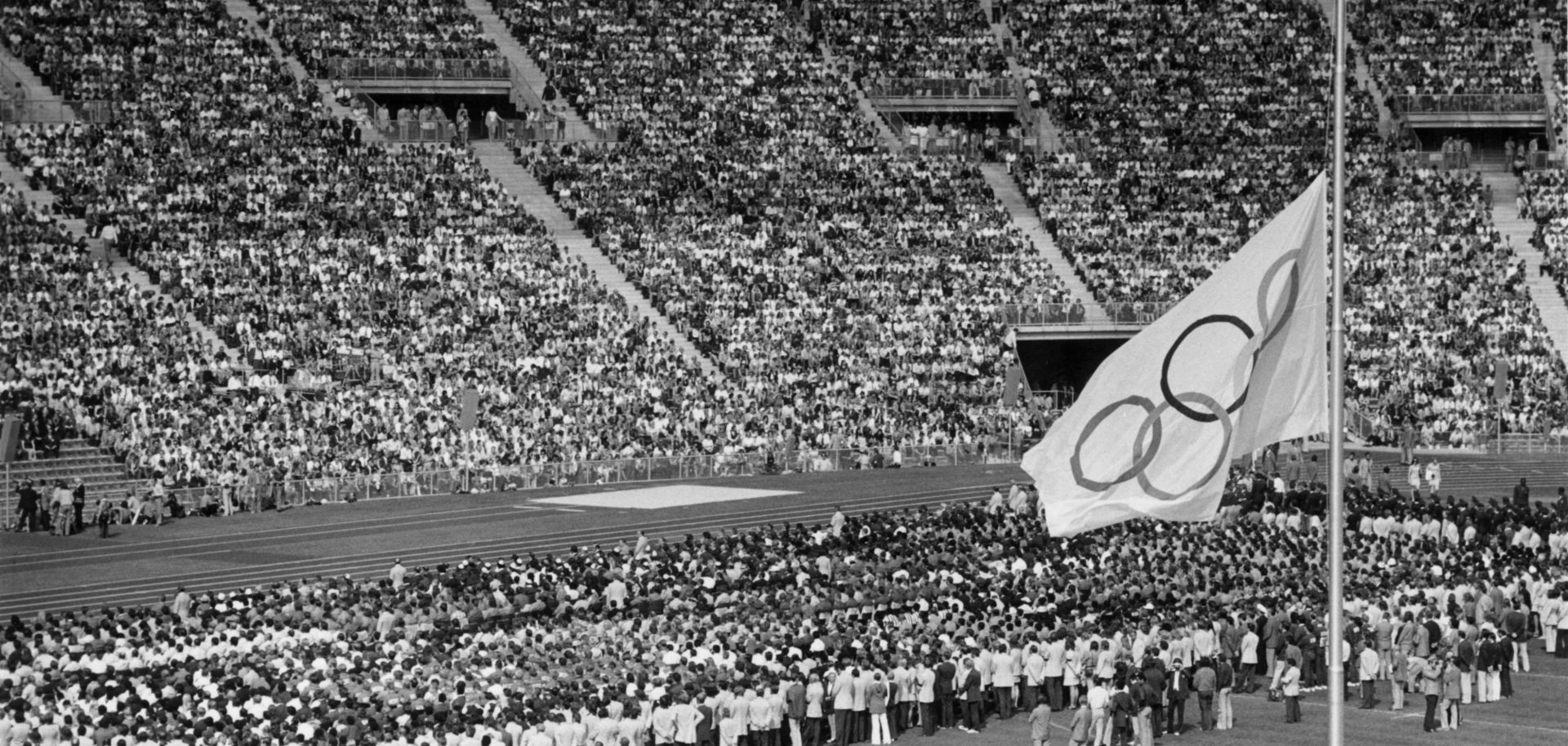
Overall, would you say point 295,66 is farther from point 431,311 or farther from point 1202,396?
point 1202,396

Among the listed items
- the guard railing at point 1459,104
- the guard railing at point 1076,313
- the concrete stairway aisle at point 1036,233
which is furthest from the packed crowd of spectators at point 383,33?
the guard railing at point 1459,104

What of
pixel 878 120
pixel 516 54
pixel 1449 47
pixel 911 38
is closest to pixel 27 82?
pixel 516 54

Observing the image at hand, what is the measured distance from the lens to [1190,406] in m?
14.8

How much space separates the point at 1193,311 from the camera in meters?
14.9

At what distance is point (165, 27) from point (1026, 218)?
75.4 ft

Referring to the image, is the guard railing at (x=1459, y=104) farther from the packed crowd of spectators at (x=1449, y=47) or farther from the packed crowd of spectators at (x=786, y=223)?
the packed crowd of spectators at (x=786, y=223)

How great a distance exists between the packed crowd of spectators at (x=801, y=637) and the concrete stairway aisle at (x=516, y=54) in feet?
95.3

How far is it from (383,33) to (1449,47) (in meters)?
31.5

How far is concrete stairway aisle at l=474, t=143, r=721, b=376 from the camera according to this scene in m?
55.7

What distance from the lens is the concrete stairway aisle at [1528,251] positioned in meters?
60.4

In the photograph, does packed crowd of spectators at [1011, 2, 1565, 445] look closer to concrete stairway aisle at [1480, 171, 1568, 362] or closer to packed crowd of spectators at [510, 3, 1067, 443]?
concrete stairway aisle at [1480, 171, 1568, 362]

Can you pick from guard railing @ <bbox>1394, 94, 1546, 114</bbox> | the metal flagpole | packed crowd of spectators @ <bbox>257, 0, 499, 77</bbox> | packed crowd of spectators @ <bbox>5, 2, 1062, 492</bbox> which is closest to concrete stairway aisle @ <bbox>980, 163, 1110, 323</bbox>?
packed crowd of spectators @ <bbox>5, 2, 1062, 492</bbox>

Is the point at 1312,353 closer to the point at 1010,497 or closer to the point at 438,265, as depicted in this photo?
the point at 1010,497

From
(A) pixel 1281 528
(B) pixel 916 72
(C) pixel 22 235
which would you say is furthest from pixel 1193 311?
(B) pixel 916 72
